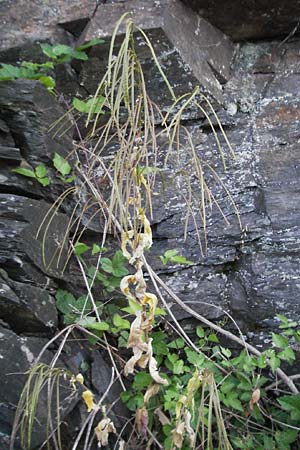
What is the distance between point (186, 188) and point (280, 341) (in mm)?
677

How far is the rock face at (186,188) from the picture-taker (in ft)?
5.78

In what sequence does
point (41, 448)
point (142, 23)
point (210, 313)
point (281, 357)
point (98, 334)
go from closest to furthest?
point (41, 448), point (281, 357), point (98, 334), point (210, 313), point (142, 23)

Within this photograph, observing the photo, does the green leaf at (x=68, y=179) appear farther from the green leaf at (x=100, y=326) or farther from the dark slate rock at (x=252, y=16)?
the dark slate rock at (x=252, y=16)

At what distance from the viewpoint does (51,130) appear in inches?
80.6

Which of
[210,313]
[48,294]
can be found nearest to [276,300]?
[210,313]

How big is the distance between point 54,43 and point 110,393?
140 cm

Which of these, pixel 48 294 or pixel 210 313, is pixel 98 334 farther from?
pixel 210 313

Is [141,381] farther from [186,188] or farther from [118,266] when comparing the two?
[186,188]

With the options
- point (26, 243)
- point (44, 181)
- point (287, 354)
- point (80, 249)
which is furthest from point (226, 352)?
point (44, 181)

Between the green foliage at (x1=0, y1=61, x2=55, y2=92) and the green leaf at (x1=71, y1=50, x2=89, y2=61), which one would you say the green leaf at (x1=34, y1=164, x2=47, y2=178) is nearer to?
the green foliage at (x1=0, y1=61, x2=55, y2=92)

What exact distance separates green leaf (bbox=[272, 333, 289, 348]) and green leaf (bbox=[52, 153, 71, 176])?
0.89m

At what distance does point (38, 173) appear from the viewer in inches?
75.9

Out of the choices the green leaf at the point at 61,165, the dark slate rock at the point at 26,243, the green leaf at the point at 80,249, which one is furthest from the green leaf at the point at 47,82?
the green leaf at the point at 80,249

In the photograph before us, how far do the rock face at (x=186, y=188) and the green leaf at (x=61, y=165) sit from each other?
0.09 feet
